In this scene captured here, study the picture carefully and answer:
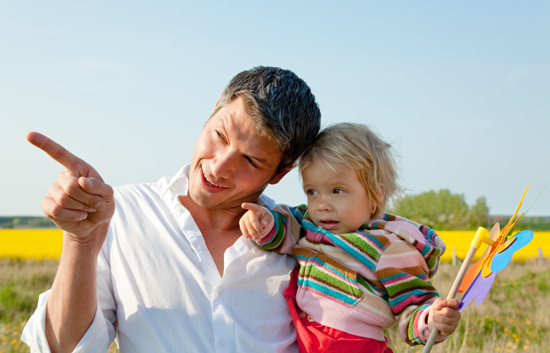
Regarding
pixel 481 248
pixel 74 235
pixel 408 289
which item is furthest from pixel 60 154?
pixel 481 248

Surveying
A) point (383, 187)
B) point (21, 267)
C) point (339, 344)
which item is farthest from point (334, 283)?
point (21, 267)

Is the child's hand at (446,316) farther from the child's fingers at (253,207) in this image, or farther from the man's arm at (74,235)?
the man's arm at (74,235)

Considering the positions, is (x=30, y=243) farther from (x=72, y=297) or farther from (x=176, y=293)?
(x=72, y=297)

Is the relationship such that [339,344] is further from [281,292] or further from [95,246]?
[95,246]

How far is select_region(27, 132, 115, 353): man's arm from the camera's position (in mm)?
1513

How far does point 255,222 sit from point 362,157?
0.64 m

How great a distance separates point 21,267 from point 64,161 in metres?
11.2

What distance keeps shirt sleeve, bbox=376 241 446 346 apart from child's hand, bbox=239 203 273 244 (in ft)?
1.85

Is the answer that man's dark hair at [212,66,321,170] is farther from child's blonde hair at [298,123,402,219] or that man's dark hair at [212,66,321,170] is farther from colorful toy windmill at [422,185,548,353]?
colorful toy windmill at [422,185,548,353]

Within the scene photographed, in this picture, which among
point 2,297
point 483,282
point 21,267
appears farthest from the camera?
point 21,267

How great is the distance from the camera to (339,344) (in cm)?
219

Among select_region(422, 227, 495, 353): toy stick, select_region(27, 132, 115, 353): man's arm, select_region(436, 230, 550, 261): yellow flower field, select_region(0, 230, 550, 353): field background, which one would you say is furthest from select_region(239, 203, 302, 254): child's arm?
select_region(436, 230, 550, 261): yellow flower field

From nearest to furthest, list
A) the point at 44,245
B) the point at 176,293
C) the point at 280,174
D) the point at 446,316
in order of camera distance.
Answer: the point at 446,316
the point at 176,293
the point at 280,174
the point at 44,245

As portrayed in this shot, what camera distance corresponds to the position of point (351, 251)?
2.27 meters
